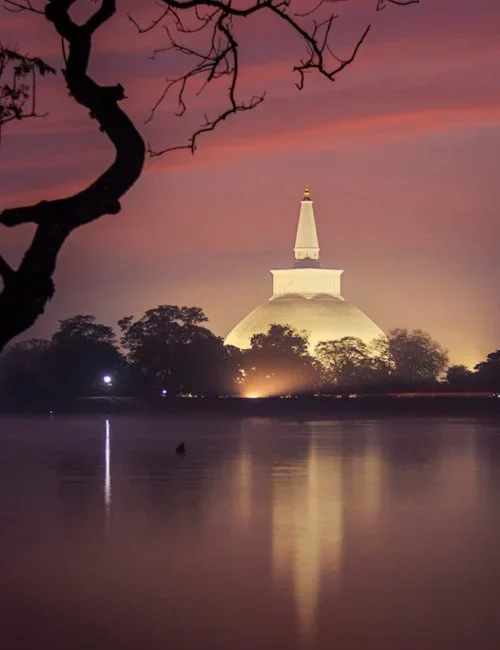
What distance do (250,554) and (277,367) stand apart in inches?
4744

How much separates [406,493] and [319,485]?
13.4ft

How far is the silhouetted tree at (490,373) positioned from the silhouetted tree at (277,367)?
14.9 metres

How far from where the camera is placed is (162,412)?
469 ft

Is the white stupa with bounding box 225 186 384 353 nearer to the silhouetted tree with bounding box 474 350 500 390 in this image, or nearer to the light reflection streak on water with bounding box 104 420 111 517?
the silhouetted tree with bounding box 474 350 500 390

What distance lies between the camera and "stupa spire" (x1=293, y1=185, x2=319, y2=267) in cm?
19238

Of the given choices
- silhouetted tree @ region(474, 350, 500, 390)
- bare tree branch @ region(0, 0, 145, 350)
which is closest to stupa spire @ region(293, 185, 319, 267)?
silhouetted tree @ region(474, 350, 500, 390)

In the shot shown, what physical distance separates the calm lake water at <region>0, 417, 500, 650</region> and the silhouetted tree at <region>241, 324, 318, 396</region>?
287 ft

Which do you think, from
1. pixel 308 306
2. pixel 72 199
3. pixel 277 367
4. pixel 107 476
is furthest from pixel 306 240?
pixel 72 199

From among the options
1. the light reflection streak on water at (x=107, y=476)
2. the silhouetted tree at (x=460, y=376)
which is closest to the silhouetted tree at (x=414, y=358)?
the silhouetted tree at (x=460, y=376)

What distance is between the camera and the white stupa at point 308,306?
183 m

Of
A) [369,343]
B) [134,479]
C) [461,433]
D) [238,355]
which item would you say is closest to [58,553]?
[134,479]

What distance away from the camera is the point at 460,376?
540 feet

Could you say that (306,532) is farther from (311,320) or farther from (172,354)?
(311,320)

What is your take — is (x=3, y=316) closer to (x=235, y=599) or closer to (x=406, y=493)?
(x=235, y=599)
